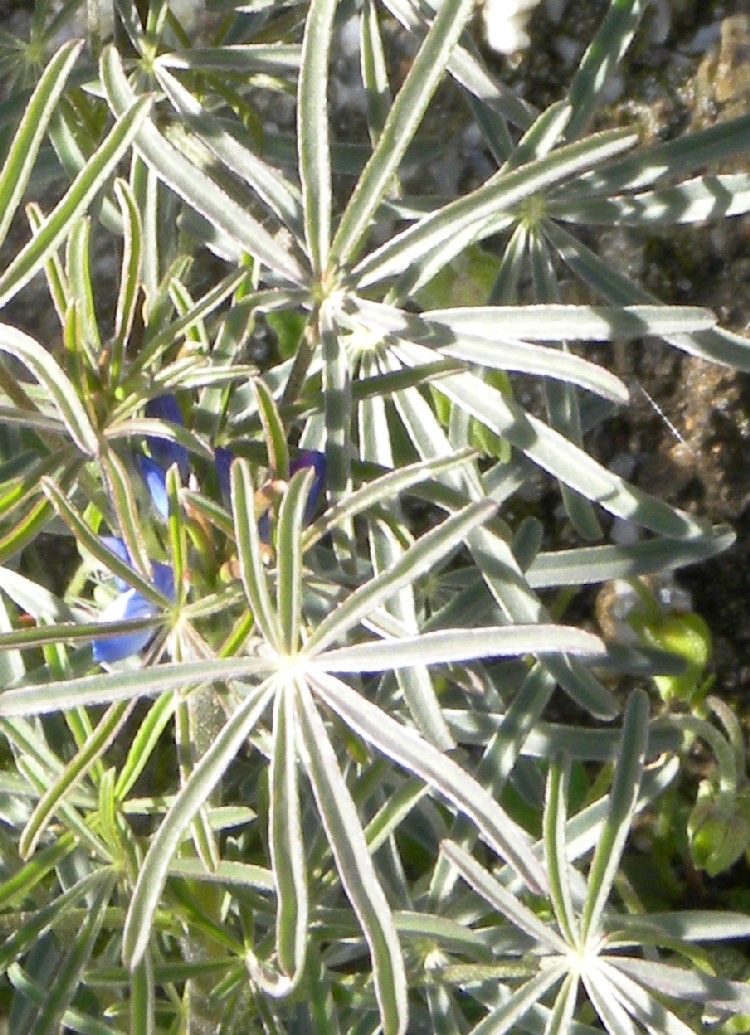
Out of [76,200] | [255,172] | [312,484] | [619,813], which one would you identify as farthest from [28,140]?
[619,813]

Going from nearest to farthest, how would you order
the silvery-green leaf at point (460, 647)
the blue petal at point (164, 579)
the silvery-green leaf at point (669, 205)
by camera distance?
the silvery-green leaf at point (460, 647) < the blue petal at point (164, 579) < the silvery-green leaf at point (669, 205)

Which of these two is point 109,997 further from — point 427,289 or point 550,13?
point 550,13

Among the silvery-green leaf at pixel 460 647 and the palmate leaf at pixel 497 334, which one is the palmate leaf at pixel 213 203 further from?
the silvery-green leaf at pixel 460 647

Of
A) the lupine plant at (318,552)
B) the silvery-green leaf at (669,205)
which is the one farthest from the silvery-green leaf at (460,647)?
the silvery-green leaf at (669,205)

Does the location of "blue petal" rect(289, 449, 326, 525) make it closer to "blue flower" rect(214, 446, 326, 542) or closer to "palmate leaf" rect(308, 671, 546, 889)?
"blue flower" rect(214, 446, 326, 542)

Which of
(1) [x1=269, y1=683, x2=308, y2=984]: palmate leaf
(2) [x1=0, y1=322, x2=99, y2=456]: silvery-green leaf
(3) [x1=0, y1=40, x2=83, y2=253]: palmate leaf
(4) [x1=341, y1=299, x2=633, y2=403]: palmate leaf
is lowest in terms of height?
(1) [x1=269, y1=683, x2=308, y2=984]: palmate leaf

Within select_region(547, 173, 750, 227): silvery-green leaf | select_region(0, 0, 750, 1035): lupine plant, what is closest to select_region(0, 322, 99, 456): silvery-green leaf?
select_region(0, 0, 750, 1035): lupine plant

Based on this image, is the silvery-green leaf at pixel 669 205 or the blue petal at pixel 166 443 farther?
the silvery-green leaf at pixel 669 205

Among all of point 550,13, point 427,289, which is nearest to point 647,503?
point 427,289
